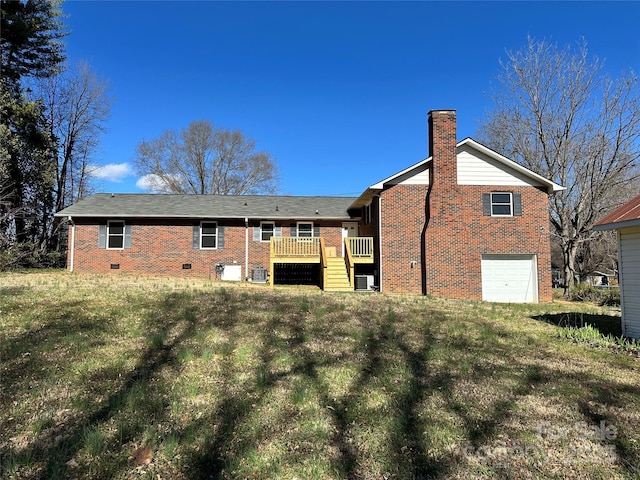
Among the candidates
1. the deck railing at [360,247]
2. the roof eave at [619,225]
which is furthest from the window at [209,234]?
the roof eave at [619,225]

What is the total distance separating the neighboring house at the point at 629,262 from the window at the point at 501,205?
23.4ft

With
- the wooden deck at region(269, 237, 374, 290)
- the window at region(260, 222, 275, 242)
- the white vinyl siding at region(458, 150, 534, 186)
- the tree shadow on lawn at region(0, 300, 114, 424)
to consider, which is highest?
the white vinyl siding at region(458, 150, 534, 186)

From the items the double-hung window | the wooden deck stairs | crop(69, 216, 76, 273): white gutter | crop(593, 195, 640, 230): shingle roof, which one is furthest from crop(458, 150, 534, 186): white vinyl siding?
crop(69, 216, 76, 273): white gutter

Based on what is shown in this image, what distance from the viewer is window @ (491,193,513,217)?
1555 centimetres

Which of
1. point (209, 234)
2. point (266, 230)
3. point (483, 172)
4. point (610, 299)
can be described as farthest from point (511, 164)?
point (209, 234)

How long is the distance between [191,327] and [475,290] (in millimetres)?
11753

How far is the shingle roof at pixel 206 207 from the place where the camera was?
18328mm

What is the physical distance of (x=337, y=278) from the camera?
15.6m

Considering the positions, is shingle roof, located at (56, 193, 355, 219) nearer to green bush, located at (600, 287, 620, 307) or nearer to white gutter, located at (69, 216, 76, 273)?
white gutter, located at (69, 216, 76, 273)

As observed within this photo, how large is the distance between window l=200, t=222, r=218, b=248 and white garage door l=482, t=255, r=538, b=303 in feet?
40.0

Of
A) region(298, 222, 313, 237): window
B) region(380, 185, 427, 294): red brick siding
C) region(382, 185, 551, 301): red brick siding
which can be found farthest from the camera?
region(298, 222, 313, 237): window

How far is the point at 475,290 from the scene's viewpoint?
15.0m

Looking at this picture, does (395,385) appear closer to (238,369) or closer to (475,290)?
(238,369)

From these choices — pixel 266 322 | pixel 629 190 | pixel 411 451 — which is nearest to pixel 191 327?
pixel 266 322
